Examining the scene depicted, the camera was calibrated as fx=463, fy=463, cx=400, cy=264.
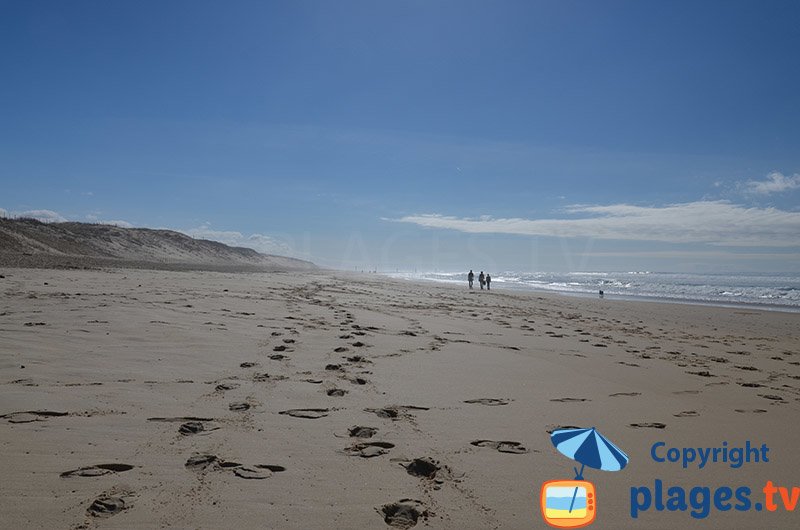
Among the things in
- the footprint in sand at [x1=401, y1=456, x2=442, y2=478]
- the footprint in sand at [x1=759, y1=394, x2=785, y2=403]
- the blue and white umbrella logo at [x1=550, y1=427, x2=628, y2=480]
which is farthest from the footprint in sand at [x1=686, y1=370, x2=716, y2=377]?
the footprint in sand at [x1=401, y1=456, x2=442, y2=478]

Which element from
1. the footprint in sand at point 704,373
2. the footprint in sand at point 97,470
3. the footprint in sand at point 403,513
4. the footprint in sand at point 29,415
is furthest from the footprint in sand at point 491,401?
the footprint in sand at point 704,373

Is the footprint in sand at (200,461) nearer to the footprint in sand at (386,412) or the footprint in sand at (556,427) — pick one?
the footprint in sand at (386,412)

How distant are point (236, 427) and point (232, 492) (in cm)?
95

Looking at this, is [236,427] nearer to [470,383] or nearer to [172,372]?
[172,372]

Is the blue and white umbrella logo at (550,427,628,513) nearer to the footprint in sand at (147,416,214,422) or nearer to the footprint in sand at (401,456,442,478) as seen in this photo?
the footprint in sand at (401,456,442,478)

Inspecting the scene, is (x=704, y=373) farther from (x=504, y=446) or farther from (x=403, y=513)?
(x=403, y=513)

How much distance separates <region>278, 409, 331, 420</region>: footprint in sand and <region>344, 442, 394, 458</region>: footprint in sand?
626 mm

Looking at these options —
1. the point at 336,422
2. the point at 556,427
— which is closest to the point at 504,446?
the point at 556,427

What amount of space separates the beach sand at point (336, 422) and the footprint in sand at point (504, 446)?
0.05ft

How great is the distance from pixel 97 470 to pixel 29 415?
1.21 metres

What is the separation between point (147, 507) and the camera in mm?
2273

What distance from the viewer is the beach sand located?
7.89 ft

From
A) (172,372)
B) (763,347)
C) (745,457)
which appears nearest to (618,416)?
(745,457)

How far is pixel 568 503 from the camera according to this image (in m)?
2.55
